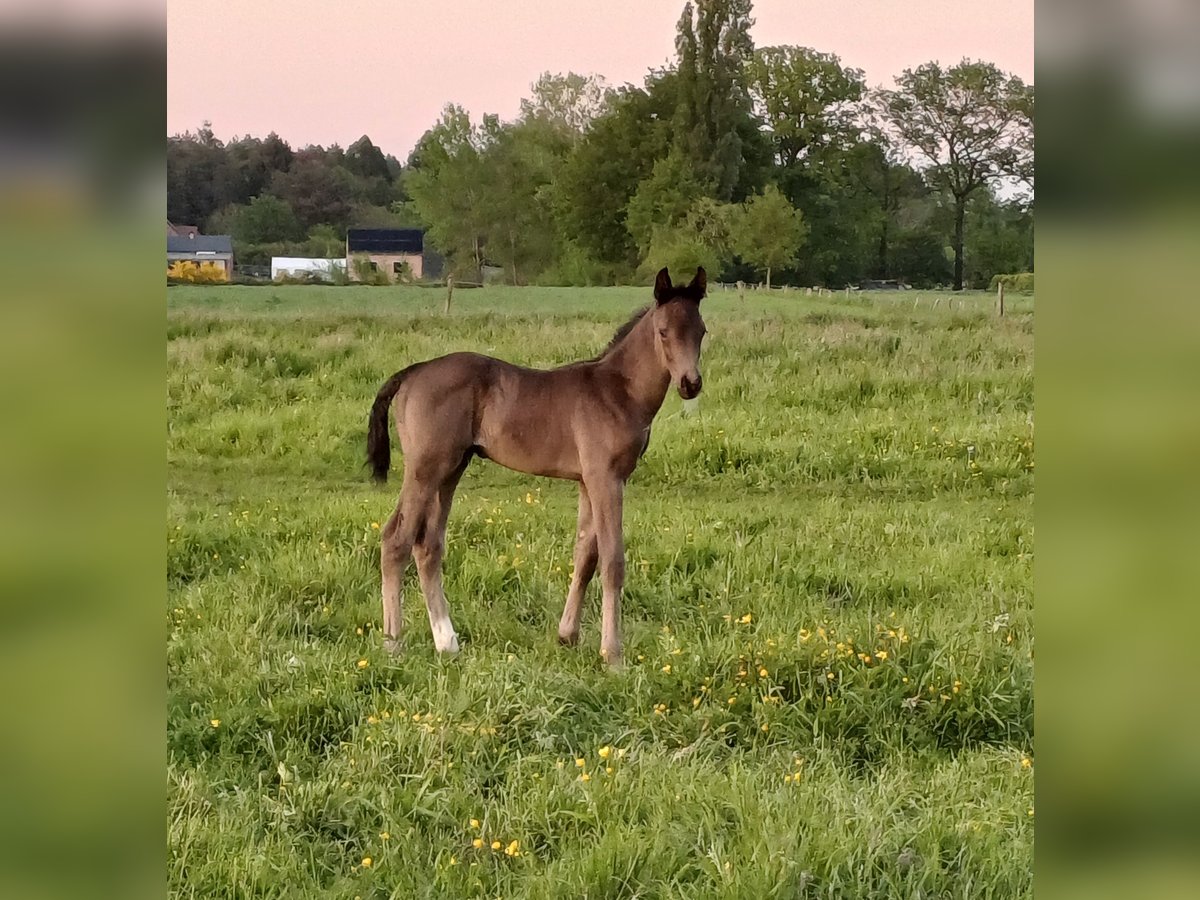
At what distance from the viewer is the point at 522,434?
12.6 feet

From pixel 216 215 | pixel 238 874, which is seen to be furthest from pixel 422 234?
Answer: pixel 238 874

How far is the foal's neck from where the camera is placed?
12.2ft

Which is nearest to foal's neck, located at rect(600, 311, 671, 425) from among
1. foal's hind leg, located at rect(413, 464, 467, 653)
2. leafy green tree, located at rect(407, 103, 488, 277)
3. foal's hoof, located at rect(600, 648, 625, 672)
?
foal's hind leg, located at rect(413, 464, 467, 653)

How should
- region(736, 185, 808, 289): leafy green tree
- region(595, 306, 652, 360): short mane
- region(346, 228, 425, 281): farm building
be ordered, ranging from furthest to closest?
1. region(346, 228, 425, 281): farm building
2. region(736, 185, 808, 289): leafy green tree
3. region(595, 306, 652, 360): short mane

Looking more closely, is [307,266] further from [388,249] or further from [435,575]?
[435,575]

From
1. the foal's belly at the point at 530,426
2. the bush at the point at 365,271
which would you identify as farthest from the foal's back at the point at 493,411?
the bush at the point at 365,271

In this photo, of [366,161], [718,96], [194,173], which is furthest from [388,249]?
[718,96]

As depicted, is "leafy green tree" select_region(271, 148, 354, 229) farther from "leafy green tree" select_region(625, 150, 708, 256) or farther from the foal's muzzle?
the foal's muzzle

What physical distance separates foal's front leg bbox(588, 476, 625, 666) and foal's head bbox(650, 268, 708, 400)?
2.06 ft

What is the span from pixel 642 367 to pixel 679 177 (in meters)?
3.62

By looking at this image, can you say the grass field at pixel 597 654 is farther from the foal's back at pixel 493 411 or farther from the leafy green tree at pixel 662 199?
the foal's back at pixel 493 411

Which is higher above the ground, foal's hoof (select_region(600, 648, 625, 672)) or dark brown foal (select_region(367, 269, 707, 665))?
dark brown foal (select_region(367, 269, 707, 665))

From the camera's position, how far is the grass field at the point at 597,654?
262cm
